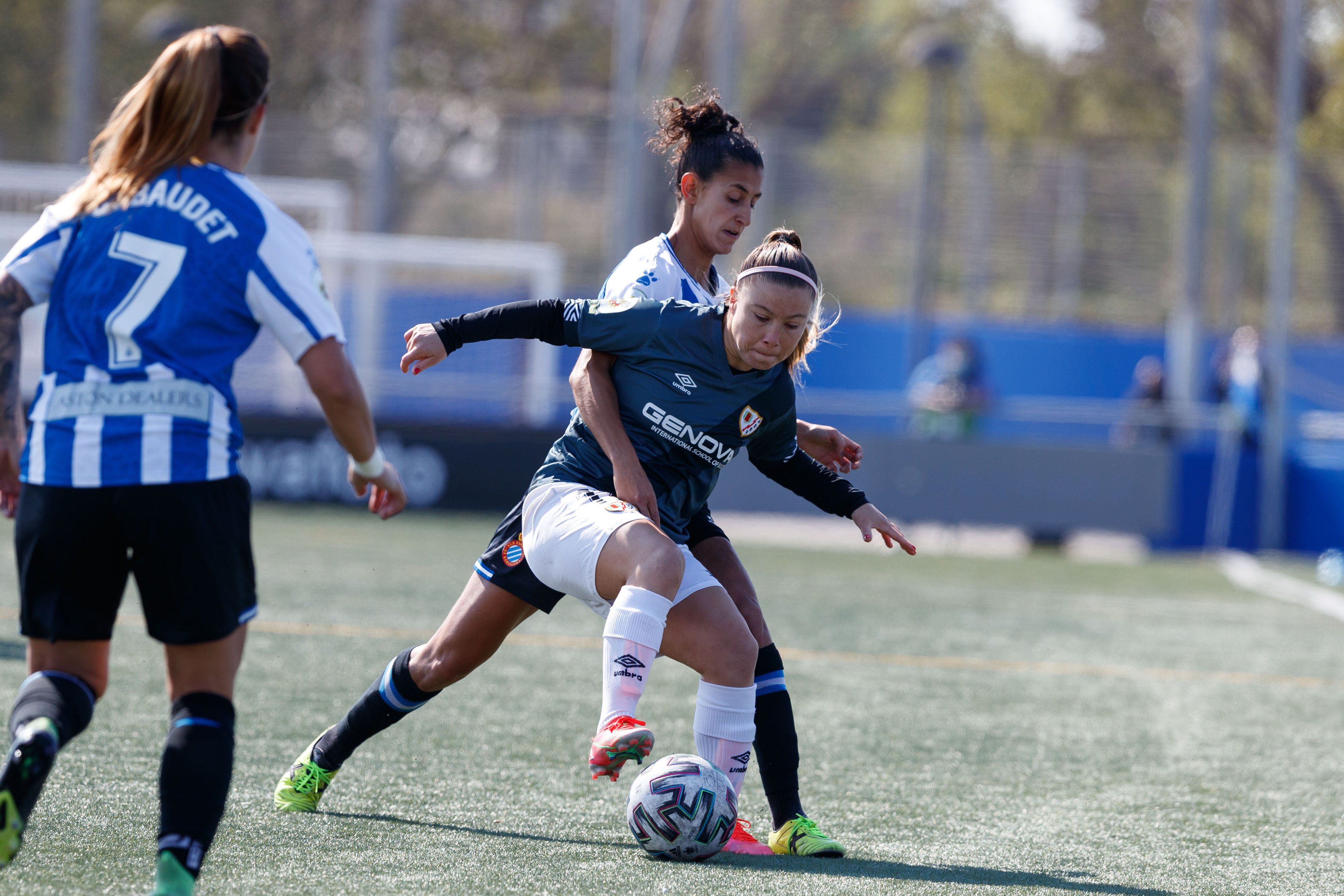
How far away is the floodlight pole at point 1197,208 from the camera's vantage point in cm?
1756

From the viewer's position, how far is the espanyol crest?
12.5 ft

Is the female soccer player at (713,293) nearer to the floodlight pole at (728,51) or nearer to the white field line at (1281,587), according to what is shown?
the white field line at (1281,587)

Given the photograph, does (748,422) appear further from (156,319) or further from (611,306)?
(156,319)

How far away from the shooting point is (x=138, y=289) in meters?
2.82

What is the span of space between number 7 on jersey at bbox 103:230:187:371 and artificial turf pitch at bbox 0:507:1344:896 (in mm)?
394

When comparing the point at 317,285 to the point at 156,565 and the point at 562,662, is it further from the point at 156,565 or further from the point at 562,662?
the point at 562,662

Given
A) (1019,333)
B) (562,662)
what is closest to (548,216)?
(1019,333)

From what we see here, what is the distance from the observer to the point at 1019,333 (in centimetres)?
2289

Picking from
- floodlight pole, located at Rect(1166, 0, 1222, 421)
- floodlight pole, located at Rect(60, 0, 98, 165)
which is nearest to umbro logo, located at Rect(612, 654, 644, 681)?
floodlight pole, located at Rect(1166, 0, 1222, 421)

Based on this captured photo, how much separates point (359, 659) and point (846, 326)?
16.9 m

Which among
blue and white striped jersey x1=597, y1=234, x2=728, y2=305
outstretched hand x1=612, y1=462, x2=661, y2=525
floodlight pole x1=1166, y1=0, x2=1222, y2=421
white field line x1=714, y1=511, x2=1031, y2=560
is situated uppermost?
floodlight pole x1=1166, y1=0, x2=1222, y2=421

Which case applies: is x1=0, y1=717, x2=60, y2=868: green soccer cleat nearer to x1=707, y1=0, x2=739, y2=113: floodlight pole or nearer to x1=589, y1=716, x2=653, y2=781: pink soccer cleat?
x1=589, y1=716, x2=653, y2=781: pink soccer cleat

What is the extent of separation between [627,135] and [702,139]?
45.0 feet

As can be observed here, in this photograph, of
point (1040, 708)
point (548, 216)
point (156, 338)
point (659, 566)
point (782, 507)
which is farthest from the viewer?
point (548, 216)
